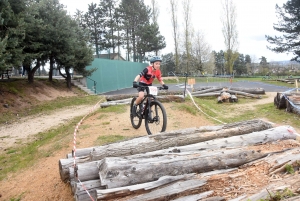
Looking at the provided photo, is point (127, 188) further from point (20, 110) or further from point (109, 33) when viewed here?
point (109, 33)

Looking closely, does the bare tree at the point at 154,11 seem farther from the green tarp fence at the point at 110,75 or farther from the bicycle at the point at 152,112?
the bicycle at the point at 152,112

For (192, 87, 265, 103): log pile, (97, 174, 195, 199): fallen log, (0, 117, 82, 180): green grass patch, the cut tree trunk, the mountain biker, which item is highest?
the mountain biker

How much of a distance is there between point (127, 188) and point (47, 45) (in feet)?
53.2

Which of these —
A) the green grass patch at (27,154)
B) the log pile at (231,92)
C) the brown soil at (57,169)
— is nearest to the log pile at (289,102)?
the brown soil at (57,169)

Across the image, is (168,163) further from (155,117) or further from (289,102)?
(289,102)

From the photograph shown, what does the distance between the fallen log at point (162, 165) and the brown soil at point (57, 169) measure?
0.76ft

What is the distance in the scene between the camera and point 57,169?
4.86m

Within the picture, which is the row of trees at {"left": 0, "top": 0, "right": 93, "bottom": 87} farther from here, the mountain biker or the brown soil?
the mountain biker

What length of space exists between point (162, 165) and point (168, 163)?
0.09 metres

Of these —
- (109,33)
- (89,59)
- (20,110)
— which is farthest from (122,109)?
(109,33)

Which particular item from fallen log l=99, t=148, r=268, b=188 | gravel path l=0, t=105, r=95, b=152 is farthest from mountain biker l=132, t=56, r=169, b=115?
gravel path l=0, t=105, r=95, b=152

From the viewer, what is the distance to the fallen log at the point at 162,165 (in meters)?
3.01

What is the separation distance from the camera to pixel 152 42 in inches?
1549

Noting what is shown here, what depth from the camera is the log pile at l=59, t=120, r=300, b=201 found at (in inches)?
114
